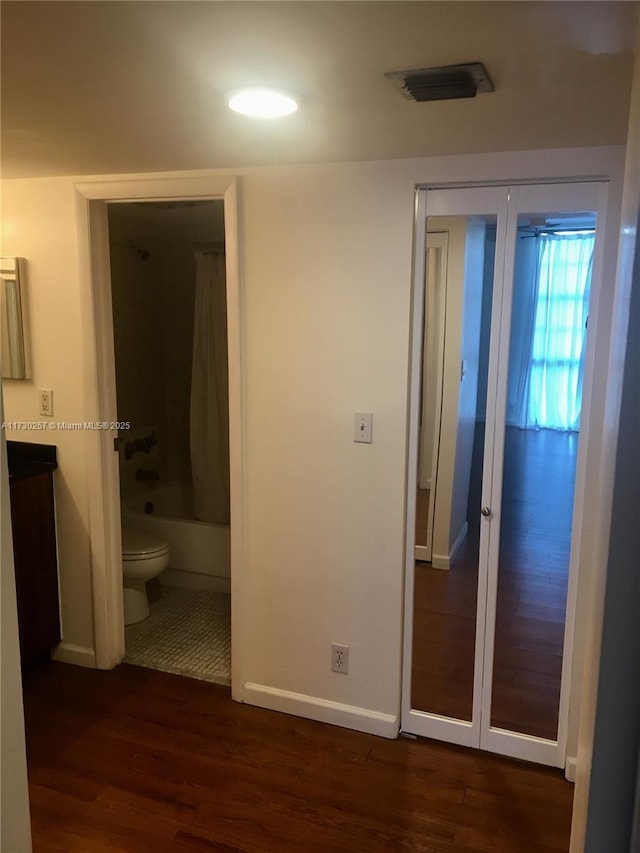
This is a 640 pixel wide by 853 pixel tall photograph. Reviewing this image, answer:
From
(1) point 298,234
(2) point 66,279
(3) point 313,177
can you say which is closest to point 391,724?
(1) point 298,234

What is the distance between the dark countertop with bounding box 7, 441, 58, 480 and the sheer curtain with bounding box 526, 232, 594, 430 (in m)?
2.10

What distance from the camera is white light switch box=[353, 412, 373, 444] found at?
2.48 m

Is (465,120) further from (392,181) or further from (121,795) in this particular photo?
(121,795)

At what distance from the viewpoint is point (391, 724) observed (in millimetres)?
2604

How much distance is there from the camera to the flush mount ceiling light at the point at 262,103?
5.20 feet

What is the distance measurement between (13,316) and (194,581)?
191 centimetres

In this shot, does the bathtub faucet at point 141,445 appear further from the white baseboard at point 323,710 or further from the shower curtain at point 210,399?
the white baseboard at point 323,710

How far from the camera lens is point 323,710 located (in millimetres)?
2707

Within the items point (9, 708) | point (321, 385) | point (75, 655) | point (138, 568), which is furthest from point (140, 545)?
point (9, 708)

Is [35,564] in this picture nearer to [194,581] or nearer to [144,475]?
[194,581]

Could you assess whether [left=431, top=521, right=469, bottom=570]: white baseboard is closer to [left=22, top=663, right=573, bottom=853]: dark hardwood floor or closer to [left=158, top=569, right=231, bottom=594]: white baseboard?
[left=22, top=663, right=573, bottom=853]: dark hardwood floor

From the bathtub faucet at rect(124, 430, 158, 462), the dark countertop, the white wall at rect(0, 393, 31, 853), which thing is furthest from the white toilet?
the white wall at rect(0, 393, 31, 853)

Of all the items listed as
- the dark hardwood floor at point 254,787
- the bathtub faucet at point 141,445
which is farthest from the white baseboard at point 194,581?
the dark hardwood floor at point 254,787

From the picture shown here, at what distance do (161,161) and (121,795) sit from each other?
7.44 ft
